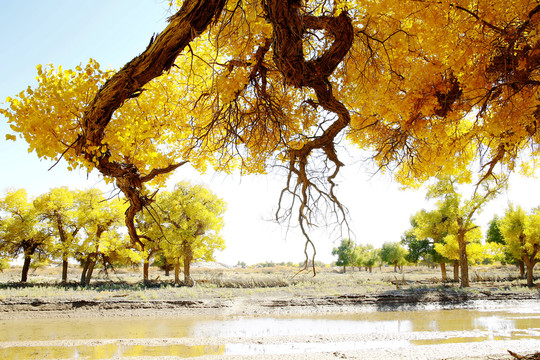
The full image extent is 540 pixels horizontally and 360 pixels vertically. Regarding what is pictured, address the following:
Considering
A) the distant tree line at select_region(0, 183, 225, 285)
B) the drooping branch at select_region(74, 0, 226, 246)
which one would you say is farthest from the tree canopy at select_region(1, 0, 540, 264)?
the distant tree line at select_region(0, 183, 225, 285)

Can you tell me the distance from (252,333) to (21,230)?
19.3 metres

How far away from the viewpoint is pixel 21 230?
864 inches

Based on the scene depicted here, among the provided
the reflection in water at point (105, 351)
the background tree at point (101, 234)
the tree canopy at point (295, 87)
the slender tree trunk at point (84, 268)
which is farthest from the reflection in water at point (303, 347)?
the slender tree trunk at point (84, 268)

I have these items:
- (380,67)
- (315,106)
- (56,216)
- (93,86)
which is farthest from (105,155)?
(56,216)

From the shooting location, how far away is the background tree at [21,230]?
71.8 feet

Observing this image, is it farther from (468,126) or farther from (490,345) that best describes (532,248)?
(468,126)

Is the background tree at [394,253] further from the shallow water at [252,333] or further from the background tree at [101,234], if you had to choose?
the background tree at [101,234]

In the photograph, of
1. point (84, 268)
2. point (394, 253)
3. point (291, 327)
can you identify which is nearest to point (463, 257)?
point (291, 327)

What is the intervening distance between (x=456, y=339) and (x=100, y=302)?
14.8m

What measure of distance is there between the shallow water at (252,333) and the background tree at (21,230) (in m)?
10.6

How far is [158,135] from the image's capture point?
3.79 metres

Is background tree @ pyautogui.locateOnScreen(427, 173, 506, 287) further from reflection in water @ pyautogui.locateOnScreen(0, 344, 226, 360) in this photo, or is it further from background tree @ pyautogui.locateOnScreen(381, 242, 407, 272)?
background tree @ pyautogui.locateOnScreen(381, 242, 407, 272)

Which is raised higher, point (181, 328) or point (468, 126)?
point (468, 126)

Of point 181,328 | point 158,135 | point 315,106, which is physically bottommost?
point 181,328
